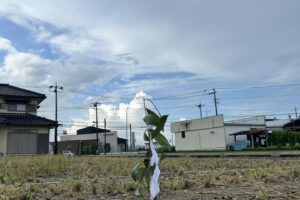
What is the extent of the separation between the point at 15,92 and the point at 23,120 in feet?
12.9

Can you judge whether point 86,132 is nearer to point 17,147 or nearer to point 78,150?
point 78,150

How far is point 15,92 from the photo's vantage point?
32156mm

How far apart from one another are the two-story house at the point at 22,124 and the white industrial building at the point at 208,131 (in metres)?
22.5

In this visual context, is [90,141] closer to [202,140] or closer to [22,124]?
[202,140]

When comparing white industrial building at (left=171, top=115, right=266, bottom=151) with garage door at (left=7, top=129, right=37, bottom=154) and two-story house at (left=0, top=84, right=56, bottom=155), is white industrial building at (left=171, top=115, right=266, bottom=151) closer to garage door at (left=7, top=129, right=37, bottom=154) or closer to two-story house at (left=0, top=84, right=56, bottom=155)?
two-story house at (left=0, top=84, right=56, bottom=155)

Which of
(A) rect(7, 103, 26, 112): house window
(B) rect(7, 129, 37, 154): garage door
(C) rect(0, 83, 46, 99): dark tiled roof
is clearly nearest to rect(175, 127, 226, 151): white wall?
(C) rect(0, 83, 46, 99): dark tiled roof

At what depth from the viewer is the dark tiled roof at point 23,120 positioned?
28.4m

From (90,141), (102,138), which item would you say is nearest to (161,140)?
(90,141)

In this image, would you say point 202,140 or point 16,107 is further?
point 202,140

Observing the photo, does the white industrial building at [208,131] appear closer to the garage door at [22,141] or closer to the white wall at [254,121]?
the white wall at [254,121]

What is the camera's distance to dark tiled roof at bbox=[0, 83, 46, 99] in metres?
31.2

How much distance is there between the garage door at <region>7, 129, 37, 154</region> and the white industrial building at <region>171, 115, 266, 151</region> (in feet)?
78.1

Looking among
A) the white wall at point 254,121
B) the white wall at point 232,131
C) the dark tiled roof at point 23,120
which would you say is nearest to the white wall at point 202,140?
the white wall at point 232,131

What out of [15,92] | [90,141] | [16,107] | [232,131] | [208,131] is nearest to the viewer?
[16,107]
